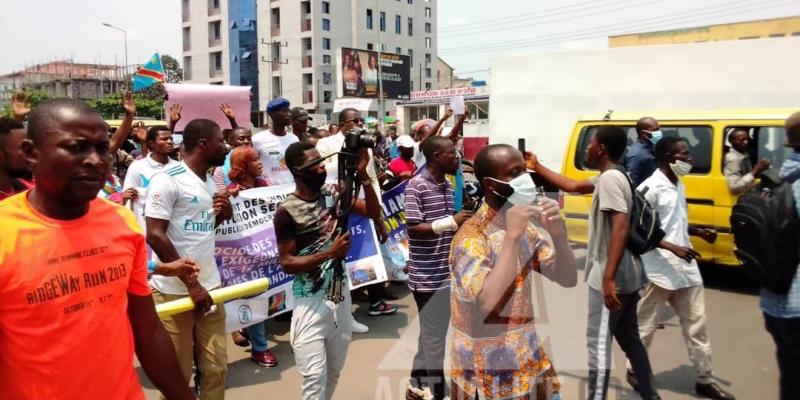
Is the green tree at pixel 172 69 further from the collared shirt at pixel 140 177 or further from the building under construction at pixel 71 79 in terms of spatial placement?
the collared shirt at pixel 140 177

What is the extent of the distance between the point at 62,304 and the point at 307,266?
4.50ft

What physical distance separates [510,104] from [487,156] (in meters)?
8.54

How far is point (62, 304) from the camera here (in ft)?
5.33

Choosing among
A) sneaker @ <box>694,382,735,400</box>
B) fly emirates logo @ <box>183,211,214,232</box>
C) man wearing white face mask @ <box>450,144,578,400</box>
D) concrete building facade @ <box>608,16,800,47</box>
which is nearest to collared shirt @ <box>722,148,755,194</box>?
sneaker @ <box>694,382,735,400</box>

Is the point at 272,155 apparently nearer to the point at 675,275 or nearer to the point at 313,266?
the point at 313,266

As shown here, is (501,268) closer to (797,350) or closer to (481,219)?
(481,219)

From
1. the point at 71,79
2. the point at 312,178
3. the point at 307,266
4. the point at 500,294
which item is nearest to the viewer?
the point at 500,294

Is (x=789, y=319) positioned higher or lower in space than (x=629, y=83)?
lower

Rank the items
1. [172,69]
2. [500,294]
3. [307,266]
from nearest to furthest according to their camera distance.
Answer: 1. [500,294]
2. [307,266]
3. [172,69]

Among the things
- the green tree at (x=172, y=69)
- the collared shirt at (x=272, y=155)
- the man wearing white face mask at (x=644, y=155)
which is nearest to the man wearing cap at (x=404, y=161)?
the collared shirt at (x=272, y=155)

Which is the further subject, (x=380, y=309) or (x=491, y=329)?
(x=380, y=309)

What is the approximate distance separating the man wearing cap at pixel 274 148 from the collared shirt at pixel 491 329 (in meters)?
3.39

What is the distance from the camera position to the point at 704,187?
6105 mm

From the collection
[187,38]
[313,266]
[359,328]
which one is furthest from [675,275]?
[187,38]
